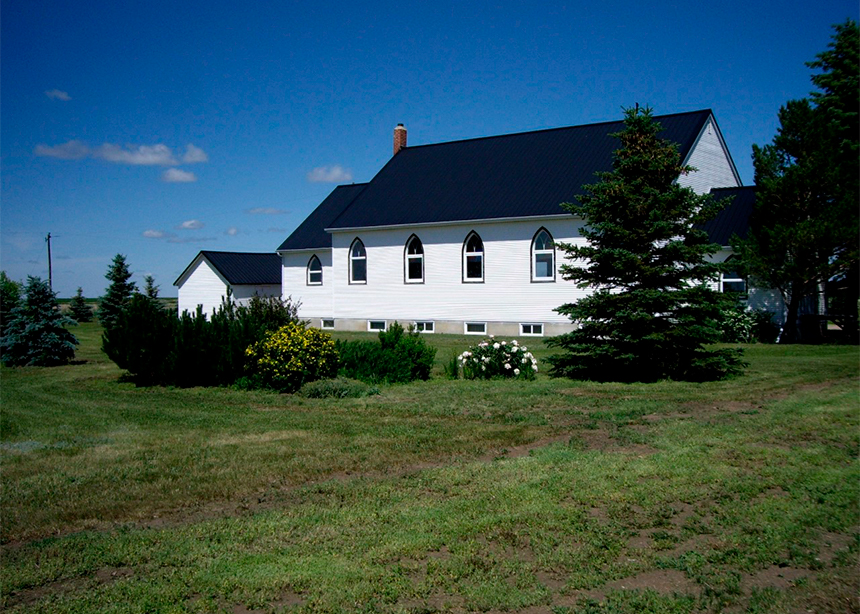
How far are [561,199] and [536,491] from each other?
2203 cm

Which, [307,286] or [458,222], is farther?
[307,286]

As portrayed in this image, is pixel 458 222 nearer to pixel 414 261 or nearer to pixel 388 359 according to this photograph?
pixel 414 261

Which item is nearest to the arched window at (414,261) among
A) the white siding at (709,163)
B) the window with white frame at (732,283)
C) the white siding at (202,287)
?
the white siding at (709,163)

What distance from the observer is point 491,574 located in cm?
531

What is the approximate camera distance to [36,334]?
23141 mm

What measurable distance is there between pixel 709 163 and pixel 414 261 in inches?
502

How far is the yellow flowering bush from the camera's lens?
50.2 ft

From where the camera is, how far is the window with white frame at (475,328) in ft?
98.6

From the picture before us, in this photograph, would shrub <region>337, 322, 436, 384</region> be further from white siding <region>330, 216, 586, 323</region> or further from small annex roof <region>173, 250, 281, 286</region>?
small annex roof <region>173, 250, 281, 286</region>

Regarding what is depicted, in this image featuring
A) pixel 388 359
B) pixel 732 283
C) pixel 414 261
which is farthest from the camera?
pixel 414 261

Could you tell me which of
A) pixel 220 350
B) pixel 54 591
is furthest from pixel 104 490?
pixel 220 350

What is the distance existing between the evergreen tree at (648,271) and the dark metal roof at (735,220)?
10.8 metres

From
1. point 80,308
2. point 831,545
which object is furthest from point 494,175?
point 80,308

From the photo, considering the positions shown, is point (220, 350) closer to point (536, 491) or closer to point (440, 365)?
point (440, 365)
